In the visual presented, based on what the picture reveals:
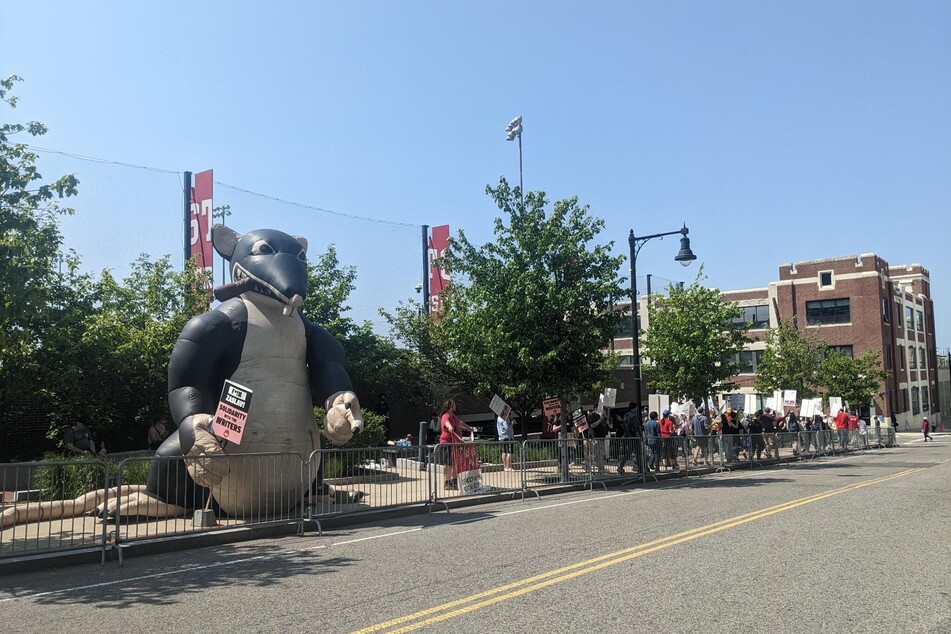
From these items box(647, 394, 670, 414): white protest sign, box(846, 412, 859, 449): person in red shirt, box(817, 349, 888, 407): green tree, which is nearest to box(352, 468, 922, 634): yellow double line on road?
box(647, 394, 670, 414): white protest sign

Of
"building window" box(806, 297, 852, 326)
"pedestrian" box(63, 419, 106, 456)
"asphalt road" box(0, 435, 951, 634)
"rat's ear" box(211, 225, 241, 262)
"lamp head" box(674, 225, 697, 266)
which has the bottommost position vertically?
"asphalt road" box(0, 435, 951, 634)

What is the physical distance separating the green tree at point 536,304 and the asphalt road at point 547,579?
6342 mm

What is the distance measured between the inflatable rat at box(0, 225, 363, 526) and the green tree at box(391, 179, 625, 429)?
6169mm

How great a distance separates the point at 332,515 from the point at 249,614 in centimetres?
538

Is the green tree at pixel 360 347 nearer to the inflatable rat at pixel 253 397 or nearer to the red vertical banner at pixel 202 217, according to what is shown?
the red vertical banner at pixel 202 217

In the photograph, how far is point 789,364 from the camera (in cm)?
4441

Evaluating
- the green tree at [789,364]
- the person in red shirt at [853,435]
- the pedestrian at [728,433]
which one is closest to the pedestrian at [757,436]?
the pedestrian at [728,433]

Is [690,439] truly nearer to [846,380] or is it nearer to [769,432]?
[769,432]

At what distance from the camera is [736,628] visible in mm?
5285

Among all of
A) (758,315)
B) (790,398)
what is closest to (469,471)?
(790,398)

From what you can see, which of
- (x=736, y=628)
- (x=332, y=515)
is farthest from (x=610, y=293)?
(x=736, y=628)

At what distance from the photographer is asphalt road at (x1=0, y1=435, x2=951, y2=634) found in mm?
5617

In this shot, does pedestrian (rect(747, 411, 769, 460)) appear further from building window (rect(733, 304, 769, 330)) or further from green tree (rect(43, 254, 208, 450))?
building window (rect(733, 304, 769, 330))

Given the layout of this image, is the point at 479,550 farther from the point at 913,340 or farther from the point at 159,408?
the point at 913,340
